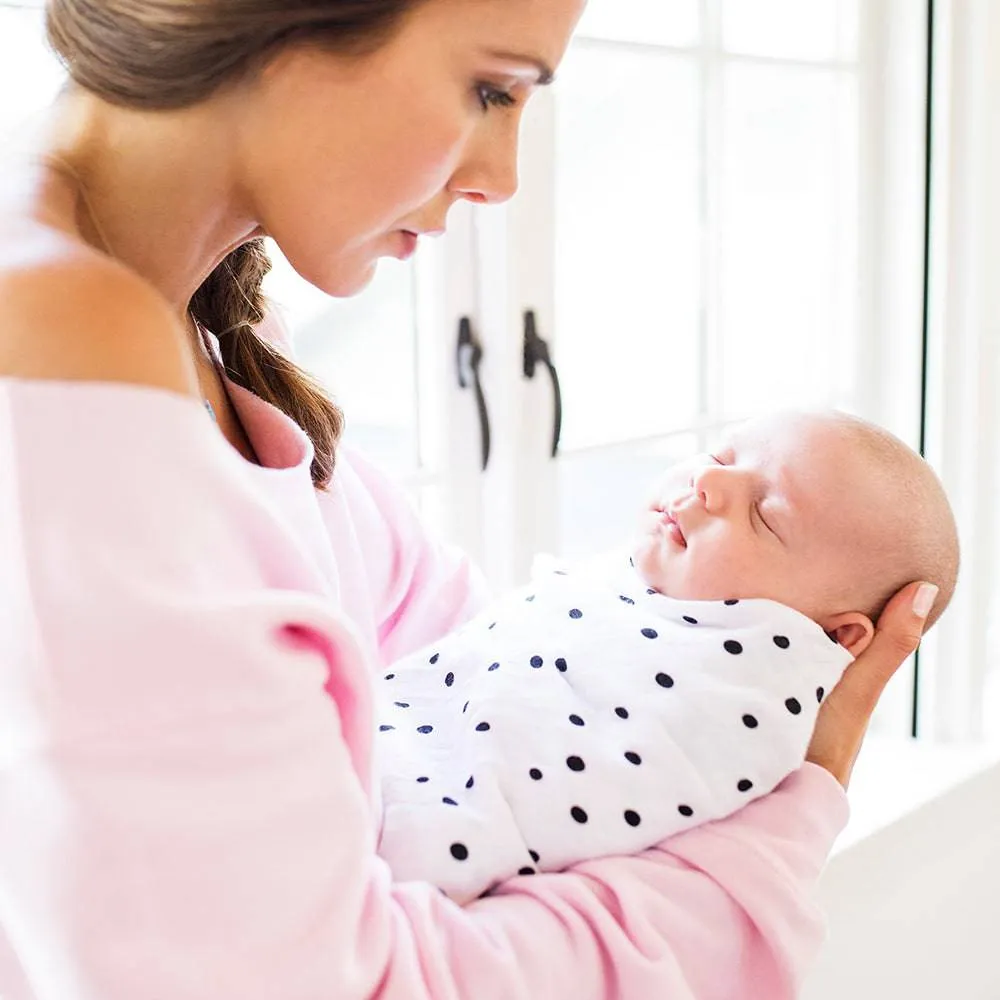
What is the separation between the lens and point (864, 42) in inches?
92.2

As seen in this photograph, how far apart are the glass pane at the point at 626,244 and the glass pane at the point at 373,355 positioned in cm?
28

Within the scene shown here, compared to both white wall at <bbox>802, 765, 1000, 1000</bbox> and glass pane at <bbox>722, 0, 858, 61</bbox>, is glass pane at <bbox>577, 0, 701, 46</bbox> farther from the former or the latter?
white wall at <bbox>802, 765, 1000, 1000</bbox>

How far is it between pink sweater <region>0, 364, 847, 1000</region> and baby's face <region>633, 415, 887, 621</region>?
0.45m

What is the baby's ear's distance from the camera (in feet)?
3.61

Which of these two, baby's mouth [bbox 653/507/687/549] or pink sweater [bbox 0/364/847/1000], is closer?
pink sweater [bbox 0/364/847/1000]

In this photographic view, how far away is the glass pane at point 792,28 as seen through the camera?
2.16 metres

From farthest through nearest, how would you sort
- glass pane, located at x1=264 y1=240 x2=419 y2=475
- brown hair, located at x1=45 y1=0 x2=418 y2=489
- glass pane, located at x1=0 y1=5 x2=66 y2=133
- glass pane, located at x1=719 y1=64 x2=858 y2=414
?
1. glass pane, located at x1=719 y1=64 x2=858 y2=414
2. glass pane, located at x1=264 y1=240 x2=419 y2=475
3. glass pane, located at x1=0 y1=5 x2=66 y2=133
4. brown hair, located at x1=45 y1=0 x2=418 y2=489

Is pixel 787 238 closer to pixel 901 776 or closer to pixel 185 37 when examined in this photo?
pixel 901 776

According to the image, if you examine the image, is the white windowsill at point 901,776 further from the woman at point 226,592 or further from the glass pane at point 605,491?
the woman at point 226,592

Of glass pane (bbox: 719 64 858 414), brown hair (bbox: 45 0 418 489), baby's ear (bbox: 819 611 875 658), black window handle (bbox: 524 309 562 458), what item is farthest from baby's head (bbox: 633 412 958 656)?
glass pane (bbox: 719 64 858 414)

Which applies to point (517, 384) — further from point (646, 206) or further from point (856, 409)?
point (856, 409)

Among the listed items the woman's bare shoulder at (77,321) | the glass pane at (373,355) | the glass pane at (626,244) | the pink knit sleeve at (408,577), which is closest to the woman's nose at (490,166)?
the woman's bare shoulder at (77,321)

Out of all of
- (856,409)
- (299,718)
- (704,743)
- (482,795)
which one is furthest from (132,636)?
(856,409)

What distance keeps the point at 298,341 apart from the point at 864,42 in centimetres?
129
